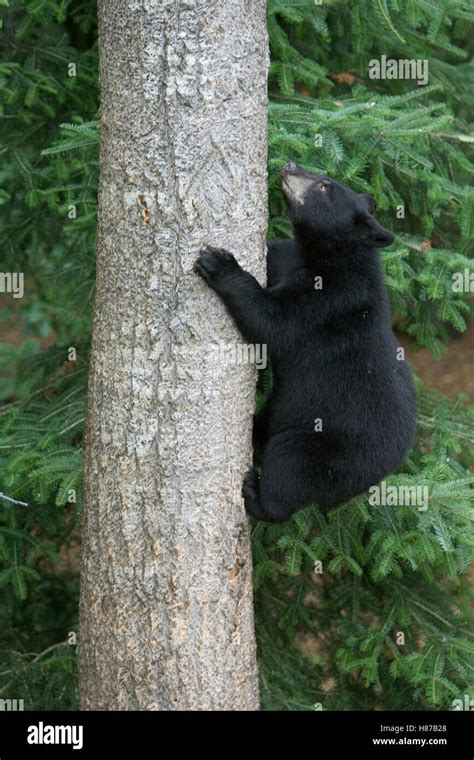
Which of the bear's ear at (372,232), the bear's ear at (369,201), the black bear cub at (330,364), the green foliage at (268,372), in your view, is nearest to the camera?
the black bear cub at (330,364)

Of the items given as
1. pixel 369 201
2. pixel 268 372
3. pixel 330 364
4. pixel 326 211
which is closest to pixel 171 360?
pixel 330 364

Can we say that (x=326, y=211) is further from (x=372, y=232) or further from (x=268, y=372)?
(x=268, y=372)

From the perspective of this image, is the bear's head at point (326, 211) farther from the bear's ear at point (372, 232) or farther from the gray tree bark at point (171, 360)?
the gray tree bark at point (171, 360)

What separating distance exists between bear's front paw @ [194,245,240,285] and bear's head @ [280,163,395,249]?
91cm

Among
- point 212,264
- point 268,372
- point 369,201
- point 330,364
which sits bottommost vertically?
point 330,364

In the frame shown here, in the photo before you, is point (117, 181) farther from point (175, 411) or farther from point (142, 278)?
point (175, 411)

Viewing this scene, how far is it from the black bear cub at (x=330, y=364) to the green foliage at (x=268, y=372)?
34 cm

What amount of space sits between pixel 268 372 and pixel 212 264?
1745mm

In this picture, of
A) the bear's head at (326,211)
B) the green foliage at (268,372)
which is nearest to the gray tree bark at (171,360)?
the bear's head at (326,211)

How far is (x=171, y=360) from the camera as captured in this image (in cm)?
395

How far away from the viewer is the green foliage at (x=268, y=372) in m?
5.04

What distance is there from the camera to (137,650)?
412 centimetres

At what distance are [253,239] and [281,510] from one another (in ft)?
4.06

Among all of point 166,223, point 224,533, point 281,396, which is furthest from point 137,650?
point 166,223
